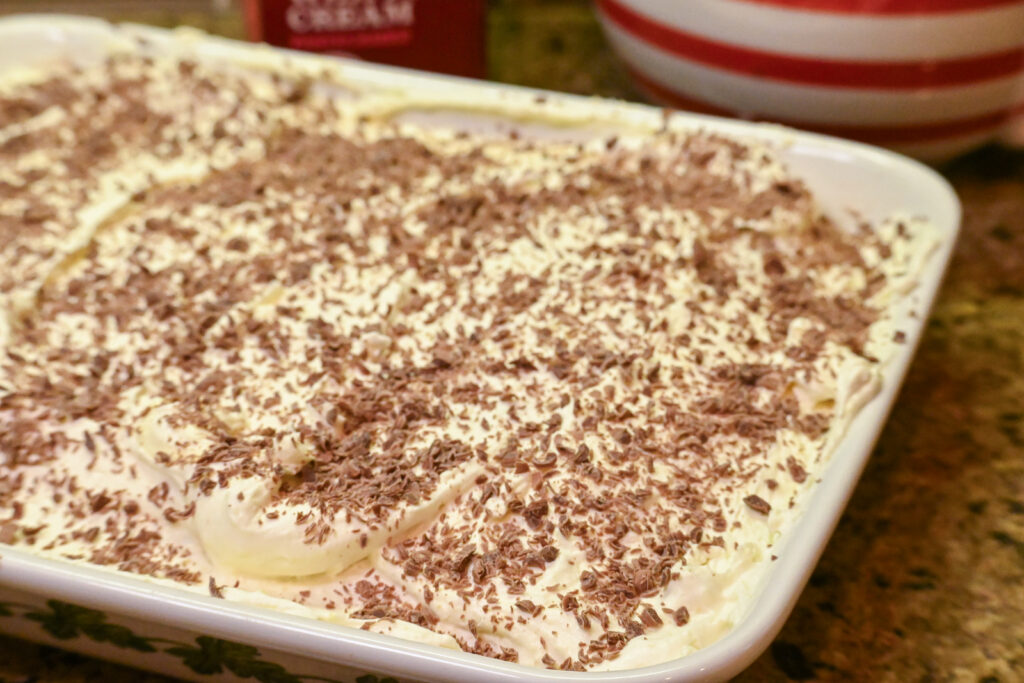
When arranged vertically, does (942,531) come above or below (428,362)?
below

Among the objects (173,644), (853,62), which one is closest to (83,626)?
(173,644)

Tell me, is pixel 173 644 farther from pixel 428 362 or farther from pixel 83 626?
pixel 428 362

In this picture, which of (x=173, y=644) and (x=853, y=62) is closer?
(x=173, y=644)

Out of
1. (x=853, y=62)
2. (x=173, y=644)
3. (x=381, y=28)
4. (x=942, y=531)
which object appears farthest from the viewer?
(x=381, y=28)

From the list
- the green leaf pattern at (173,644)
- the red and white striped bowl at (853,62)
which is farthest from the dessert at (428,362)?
the red and white striped bowl at (853,62)

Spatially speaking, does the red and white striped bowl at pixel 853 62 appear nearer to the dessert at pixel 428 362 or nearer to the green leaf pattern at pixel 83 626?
the dessert at pixel 428 362

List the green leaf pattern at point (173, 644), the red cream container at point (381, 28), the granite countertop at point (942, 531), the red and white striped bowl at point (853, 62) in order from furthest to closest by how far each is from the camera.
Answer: the red cream container at point (381, 28) → the red and white striped bowl at point (853, 62) → the granite countertop at point (942, 531) → the green leaf pattern at point (173, 644)

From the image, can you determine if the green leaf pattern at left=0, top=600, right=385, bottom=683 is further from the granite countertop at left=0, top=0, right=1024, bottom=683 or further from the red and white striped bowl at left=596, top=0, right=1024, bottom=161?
the red and white striped bowl at left=596, top=0, right=1024, bottom=161

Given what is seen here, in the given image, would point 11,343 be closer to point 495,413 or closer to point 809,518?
point 495,413
